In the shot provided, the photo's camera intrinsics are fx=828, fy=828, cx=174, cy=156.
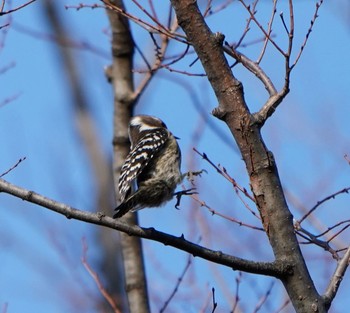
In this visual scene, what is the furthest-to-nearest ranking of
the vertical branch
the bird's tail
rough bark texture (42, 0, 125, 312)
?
rough bark texture (42, 0, 125, 312) → the vertical branch → the bird's tail

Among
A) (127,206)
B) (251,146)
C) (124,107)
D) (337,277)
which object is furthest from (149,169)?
(337,277)

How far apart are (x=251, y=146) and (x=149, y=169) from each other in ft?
5.19

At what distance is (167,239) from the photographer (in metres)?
2.97

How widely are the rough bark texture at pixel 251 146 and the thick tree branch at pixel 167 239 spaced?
2.3 inches

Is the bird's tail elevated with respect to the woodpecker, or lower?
lower

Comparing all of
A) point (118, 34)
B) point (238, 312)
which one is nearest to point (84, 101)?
point (118, 34)

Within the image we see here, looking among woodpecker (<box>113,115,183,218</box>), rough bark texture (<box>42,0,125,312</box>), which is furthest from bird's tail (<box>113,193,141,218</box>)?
rough bark texture (<box>42,0,125,312</box>)

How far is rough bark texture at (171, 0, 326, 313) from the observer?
2998 millimetres

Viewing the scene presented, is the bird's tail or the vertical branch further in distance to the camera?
the vertical branch

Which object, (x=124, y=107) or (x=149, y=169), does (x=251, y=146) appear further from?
(x=124, y=107)

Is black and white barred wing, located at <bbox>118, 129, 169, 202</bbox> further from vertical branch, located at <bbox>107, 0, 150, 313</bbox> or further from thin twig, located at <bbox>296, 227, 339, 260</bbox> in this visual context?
thin twig, located at <bbox>296, 227, 339, 260</bbox>

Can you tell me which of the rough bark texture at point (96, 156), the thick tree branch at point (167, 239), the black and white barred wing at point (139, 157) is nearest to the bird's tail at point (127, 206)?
the black and white barred wing at point (139, 157)

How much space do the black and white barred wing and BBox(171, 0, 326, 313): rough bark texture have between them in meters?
1.24

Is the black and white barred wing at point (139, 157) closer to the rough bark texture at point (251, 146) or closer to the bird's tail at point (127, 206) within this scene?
the bird's tail at point (127, 206)
